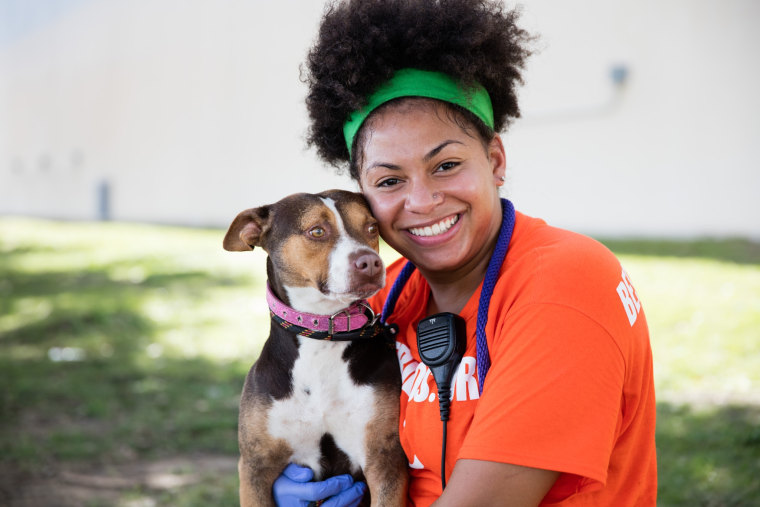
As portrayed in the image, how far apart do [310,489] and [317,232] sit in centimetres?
98

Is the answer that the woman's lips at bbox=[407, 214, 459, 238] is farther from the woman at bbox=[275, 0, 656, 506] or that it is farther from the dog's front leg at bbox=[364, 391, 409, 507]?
the dog's front leg at bbox=[364, 391, 409, 507]

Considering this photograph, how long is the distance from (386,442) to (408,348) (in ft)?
1.14

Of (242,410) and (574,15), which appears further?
(574,15)

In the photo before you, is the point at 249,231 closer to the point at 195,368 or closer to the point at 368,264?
the point at 368,264

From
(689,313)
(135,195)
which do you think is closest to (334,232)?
(689,313)

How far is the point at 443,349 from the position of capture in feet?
7.52

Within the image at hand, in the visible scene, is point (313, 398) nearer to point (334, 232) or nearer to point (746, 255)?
point (334, 232)

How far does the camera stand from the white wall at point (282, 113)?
9.89 meters

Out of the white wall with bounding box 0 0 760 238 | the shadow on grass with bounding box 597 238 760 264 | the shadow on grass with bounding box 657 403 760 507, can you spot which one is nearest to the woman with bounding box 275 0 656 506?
the white wall with bounding box 0 0 760 238

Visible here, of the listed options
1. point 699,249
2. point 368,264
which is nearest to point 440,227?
point 368,264

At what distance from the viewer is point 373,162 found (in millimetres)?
2557

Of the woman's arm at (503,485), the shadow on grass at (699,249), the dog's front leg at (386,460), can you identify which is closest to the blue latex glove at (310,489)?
the dog's front leg at (386,460)

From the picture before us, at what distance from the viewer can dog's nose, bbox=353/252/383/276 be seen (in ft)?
9.00

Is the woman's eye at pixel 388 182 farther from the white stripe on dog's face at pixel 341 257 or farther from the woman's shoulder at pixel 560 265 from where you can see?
the woman's shoulder at pixel 560 265
